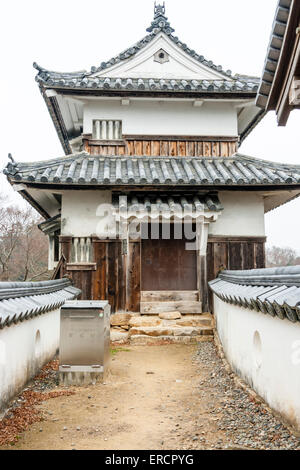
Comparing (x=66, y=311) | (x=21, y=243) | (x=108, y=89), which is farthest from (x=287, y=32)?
(x=21, y=243)

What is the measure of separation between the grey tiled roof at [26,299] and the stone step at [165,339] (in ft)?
7.00

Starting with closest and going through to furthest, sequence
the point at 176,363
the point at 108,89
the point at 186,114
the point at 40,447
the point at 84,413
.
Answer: the point at 40,447 < the point at 84,413 < the point at 176,363 < the point at 108,89 < the point at 186,114


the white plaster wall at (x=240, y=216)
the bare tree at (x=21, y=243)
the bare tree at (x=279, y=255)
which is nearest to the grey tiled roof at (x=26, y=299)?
the white plaster wall at (x=240, y=216)

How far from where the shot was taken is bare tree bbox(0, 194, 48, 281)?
40781 millimetres

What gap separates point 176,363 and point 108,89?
8.16 m

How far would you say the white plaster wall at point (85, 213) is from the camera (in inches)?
471

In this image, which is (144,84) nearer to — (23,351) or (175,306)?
(175,306)

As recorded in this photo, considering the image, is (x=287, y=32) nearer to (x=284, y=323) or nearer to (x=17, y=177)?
(x=284, y=323)

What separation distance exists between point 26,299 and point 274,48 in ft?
18.3

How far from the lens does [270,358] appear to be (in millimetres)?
5281

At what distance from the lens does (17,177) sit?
10867 millimetres

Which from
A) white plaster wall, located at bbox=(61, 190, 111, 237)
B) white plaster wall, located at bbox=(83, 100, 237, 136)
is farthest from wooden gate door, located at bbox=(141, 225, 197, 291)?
white plaster wall, located at bbox=(83, 100, 237, 136)

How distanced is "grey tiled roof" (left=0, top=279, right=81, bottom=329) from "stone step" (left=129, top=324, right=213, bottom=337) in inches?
83.1

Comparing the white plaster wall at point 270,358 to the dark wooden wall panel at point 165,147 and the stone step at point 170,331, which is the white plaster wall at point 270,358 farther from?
the dark wooden wall panel at point 165,147
